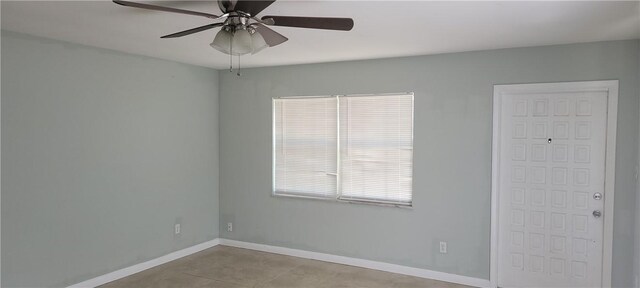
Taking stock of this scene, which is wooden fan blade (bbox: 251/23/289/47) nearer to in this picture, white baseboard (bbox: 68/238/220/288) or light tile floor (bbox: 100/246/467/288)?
light tile floor (bbox: 100/246/467/288)

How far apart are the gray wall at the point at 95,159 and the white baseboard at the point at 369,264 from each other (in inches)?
26.7

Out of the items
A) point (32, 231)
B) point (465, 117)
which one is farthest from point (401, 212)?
point (32, 231)

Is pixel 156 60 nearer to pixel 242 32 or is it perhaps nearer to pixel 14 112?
pixel 14 112

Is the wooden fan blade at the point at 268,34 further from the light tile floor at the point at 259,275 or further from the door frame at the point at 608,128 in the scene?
the light tile floor at the point at 259,275

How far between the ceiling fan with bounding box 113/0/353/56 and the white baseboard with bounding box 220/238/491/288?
10.0ft

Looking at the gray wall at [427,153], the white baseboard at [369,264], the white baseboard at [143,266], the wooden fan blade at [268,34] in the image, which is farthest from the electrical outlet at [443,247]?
the white baseboard at [143,266]

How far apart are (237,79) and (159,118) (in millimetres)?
1158

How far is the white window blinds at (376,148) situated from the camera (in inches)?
181

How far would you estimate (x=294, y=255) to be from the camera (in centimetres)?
525

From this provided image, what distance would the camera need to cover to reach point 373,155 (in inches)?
188

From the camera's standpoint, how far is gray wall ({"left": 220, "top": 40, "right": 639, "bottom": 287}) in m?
3.66

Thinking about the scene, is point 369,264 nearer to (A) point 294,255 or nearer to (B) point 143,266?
(A) point 294,255

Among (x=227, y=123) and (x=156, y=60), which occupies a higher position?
(x=156, y=60)

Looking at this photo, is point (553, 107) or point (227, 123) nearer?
point (553, 107)
